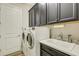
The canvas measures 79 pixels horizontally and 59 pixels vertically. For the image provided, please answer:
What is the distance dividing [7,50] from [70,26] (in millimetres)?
1216

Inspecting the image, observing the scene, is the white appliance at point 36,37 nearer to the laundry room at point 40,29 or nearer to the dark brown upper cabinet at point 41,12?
the laundry room at point 40,29

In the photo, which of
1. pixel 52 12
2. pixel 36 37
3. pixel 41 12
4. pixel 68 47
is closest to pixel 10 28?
pixel 36 37

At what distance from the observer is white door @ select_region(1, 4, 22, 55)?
173 cm

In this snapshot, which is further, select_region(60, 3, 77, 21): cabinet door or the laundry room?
the laundry room

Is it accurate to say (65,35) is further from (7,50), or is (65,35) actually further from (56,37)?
(7,50)

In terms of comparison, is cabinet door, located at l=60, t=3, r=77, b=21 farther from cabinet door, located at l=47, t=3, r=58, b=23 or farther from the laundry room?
cabinet door, located at l=47, t=3, r=58, b=23

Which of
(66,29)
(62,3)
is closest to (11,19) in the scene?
(62,3)

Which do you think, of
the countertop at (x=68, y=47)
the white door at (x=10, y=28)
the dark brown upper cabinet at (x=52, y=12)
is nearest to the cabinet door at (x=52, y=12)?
the dark brown upper cabinet at (x=52, y=12)

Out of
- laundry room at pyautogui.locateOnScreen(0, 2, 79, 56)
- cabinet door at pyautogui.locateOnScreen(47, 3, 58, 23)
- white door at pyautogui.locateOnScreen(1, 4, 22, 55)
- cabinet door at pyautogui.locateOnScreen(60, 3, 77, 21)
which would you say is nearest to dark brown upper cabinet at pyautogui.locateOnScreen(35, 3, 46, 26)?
laundry room at pyautogui.locateOnScreen(0, 2, 79, 56)

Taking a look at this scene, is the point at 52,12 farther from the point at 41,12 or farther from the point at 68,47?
the point at 68,47

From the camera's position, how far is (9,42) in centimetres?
183

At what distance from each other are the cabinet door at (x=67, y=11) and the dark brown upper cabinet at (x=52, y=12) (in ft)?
0.55

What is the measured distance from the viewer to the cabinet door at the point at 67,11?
1256 millimetres

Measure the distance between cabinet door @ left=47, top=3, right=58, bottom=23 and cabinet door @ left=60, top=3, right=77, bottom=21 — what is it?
19cm
